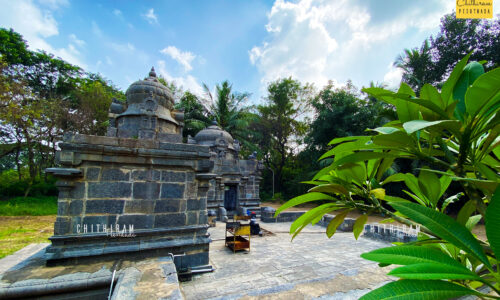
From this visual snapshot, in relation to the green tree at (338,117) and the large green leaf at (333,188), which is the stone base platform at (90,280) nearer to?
the large green leaf at (333,188)

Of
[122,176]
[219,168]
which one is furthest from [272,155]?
[122,176]

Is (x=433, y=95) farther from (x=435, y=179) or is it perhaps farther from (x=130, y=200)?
(x=130, y=200)

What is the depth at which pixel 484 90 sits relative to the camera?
734 millimetres

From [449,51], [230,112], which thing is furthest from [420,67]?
[230,112]

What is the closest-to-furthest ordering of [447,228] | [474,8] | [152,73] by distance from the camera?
1. [447,228]
2. [474,8]
3. [152,73]

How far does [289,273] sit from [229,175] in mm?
9825

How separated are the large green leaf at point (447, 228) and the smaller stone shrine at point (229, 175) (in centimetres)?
1260

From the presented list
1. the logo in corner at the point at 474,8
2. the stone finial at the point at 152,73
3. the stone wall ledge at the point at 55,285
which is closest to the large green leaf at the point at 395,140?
the logo in corner at the point at 474,8

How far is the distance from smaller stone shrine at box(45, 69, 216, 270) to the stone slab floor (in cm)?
73

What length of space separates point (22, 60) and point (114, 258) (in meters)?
21.8

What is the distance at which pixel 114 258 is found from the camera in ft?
12.3

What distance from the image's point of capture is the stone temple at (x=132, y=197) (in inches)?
144

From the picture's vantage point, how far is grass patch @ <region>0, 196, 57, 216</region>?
12328 millimetres

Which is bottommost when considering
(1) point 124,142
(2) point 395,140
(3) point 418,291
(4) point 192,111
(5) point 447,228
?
(3) point 418,291
